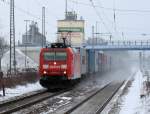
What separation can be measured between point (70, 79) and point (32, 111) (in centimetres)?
1462

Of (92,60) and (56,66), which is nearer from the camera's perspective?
(56,66)

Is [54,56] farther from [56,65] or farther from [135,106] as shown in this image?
[135,106]

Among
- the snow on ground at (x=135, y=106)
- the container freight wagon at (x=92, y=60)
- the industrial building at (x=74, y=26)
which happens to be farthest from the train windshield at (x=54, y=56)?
the industrial building at (x=74, y=26)

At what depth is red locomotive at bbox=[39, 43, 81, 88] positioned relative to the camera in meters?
33.3

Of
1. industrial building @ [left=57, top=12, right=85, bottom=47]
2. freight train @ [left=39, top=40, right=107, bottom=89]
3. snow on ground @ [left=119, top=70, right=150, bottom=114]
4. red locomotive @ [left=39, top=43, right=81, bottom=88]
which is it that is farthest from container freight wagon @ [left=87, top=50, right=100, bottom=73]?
industrial building @ [left=57, top=12, right=85, bottom=47]

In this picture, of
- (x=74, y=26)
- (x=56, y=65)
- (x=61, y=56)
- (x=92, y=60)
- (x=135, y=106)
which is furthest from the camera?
(x=74, y=26)

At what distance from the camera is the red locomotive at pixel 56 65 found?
33.3 metres

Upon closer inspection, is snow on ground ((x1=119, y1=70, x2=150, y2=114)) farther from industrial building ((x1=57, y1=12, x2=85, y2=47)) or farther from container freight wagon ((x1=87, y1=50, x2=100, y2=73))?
industrial building ((x1=57, y1=12, x2=85, y2=47))

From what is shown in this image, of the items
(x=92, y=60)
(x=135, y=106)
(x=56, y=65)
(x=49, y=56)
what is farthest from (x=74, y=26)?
(x=135, y=106)

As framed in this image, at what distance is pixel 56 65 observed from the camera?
33.6 meters

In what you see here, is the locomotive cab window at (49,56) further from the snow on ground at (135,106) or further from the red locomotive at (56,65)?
the snow on ground at (135,106)

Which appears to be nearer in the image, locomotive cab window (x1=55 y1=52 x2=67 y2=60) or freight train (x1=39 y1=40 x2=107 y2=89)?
freight train (x1=39 y1=40 x2=107 y2=89)

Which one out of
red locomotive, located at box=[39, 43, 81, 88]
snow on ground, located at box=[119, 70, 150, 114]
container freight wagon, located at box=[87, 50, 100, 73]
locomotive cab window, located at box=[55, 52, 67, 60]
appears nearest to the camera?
snow on ground, located at box=[119, 70, 150, 114]

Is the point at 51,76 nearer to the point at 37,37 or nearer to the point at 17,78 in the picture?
the point at 17,78
